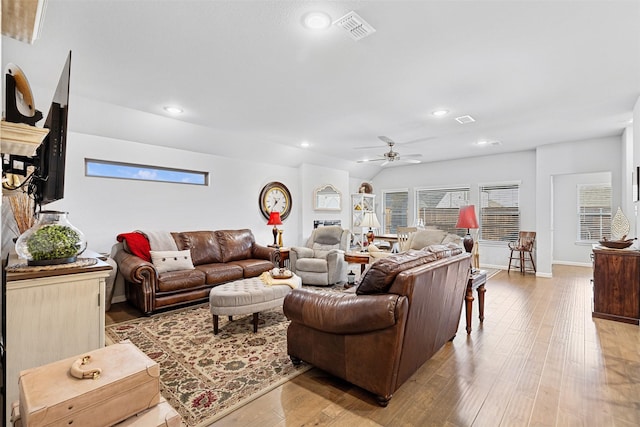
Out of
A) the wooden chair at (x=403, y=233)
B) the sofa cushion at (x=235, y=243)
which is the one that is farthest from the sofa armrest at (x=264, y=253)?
the wooden chair at (x=403, y=233)

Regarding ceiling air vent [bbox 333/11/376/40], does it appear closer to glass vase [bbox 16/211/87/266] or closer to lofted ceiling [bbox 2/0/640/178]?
lofted ceiling [bbox 2/0/640/178]

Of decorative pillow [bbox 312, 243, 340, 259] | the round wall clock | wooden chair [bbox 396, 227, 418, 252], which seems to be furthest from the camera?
wooden chair [bbox 396, 227, 418, 252]

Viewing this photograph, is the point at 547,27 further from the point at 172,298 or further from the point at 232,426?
the point at 172,298

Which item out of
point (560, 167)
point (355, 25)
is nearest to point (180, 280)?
point (355, 25)

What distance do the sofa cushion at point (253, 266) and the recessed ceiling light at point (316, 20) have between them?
341cm

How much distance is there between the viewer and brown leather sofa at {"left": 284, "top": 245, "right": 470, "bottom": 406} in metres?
1.92

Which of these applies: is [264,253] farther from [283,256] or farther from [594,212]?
[594,212]

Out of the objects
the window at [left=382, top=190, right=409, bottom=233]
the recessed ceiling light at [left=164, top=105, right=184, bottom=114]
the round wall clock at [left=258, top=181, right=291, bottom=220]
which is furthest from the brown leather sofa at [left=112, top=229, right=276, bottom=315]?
the window at [left=382, top=190, right=409, bottom=233]

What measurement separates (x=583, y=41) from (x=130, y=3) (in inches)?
130

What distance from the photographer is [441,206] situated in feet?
25.8

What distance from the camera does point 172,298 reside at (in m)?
3.80

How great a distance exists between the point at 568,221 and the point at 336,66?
7.40 metres

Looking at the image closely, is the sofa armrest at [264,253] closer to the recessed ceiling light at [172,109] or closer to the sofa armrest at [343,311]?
the recessed ceiling light at [172,109]

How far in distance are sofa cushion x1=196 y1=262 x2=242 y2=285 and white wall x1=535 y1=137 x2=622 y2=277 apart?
18.9 feet
